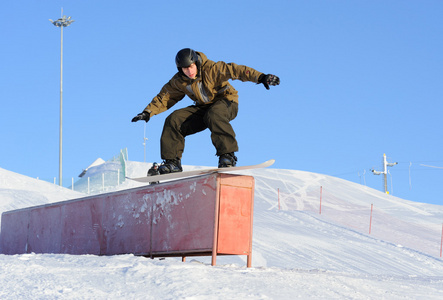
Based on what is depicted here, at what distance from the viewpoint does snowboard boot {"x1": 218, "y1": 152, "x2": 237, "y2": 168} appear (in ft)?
21.4

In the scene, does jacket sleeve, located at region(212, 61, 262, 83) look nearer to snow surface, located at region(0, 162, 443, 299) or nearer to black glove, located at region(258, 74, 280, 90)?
black glove, located at region(258, 74, 280, 90)

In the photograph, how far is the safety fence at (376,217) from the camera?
71.2 feet

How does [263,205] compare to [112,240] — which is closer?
[112,240]

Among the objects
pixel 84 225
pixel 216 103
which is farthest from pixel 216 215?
pixel 84 225

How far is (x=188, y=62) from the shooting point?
6488 mm

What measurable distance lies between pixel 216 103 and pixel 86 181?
93.6ft

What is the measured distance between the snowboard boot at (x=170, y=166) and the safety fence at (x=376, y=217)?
546 inches

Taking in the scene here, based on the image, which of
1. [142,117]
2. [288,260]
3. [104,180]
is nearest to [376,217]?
[288,260]

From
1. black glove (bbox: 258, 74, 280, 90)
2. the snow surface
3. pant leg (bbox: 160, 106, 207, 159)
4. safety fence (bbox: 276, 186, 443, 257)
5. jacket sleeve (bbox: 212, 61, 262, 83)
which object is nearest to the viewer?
the snow surface

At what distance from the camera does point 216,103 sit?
22.1 feet

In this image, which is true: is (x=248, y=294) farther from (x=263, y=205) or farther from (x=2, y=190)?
(x=263, y=205)

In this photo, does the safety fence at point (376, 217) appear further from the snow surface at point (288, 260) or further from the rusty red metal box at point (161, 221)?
the rusty red metal box at point (161, 221)

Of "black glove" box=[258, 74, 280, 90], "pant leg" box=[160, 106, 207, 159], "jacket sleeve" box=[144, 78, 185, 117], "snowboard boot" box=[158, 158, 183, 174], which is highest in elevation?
"black glove" box=[258, 74, 280, 90]

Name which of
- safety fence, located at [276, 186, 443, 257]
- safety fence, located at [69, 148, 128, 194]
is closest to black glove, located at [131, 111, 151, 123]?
safety fence, located at [276, 186, 443, 257]
